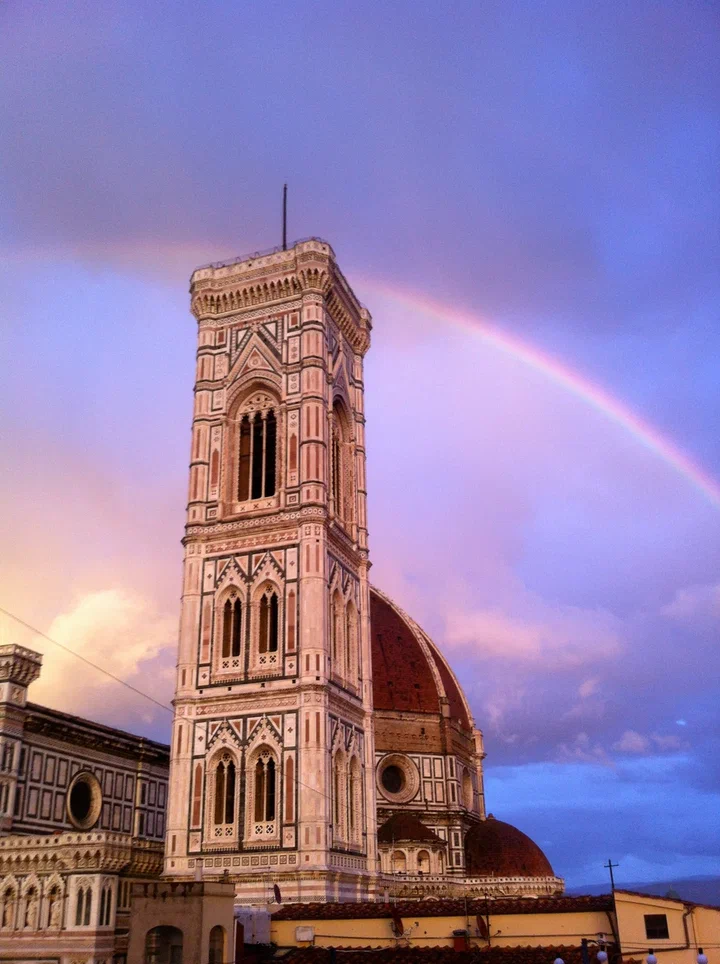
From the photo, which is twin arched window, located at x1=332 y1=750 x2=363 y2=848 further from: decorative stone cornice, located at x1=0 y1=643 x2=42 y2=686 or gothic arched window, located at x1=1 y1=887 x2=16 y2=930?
decorative stone cornice, located at x1=0 y1=643 x2=42 y2=686

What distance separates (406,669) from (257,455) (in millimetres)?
27722

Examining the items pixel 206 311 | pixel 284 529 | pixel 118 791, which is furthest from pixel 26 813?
pixel 206 311

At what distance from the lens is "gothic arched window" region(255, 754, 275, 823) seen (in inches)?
1319

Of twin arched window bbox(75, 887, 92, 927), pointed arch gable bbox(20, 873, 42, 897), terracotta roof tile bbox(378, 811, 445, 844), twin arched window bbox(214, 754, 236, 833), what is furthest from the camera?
terracotta roof tile bbox(378, 811, 445, 844)

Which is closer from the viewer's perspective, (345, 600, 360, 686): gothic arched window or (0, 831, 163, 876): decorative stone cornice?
(0, 831, 163, 876): decorative stone cornice

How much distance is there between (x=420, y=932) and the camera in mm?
26297

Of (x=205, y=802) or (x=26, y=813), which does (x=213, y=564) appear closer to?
(x=205, y=802)

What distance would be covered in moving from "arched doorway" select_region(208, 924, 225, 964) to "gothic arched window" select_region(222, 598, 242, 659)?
522 inches

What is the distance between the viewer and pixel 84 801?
4109 centimetres

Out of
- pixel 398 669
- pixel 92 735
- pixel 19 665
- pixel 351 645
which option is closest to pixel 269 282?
pixel 351 645

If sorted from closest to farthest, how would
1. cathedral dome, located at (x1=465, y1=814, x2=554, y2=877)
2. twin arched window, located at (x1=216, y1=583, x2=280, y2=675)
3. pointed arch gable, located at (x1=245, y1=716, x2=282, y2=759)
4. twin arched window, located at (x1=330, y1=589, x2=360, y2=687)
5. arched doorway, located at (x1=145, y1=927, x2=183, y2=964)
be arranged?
arched doorway, located at (x1=145, y1=927, x2=183, y2=964), pointed arch gable, located at (x1=245, y1=716, x2=282, y2=759), twin arched window, located at (x1=216, y1=583, x2=280, y2=675), twin arched window, located at (x1=330, y1=589, x2=360, y2=687), cathedral dome, located at (x1=465, y1=814, x2=554, y2=877)

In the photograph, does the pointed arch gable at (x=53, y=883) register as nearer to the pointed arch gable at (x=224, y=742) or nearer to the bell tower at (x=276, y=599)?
the bell tower at (x=276, y=599)

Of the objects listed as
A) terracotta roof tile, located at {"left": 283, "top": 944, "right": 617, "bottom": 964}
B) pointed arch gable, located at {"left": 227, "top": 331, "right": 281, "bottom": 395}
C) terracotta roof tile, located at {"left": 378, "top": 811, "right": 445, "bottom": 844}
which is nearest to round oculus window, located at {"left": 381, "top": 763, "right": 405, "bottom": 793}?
terracotta roof tile, located at {"left": 378, "top": 811, "right": 445, "bottom": 844}

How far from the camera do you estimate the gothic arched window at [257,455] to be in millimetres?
39219
